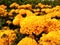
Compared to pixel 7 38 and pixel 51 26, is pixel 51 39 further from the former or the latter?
A: pixel 7 38

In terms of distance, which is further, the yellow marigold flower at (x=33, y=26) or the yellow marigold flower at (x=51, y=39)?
the yellow marigold flower at (x=33, y=26)

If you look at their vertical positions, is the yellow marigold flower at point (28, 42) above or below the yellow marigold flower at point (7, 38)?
above

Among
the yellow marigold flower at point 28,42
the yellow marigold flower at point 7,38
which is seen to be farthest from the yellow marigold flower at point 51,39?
the yellow marigold flower at point 7,38

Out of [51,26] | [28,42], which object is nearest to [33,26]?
[51,26]

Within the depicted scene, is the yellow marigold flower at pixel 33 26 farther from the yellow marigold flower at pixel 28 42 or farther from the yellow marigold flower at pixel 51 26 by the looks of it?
the yellow marigold flower at pixel 28 42

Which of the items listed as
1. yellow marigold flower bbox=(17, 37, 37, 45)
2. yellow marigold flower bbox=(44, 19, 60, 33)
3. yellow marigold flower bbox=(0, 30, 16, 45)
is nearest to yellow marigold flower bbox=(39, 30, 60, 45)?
yellow marigold flower bbox=(17, 37, 37, 45)

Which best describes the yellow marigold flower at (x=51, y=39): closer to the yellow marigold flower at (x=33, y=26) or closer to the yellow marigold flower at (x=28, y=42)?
the yellow marigold flower at (x=28, y=42)

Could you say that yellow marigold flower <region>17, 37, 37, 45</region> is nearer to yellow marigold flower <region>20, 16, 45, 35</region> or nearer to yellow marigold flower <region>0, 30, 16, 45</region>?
yellow marigold flower <region>20, 16, 45, 35</region>

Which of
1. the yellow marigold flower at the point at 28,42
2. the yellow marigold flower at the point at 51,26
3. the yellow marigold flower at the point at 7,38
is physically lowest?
the yellow marigold flower at the point at 7,38

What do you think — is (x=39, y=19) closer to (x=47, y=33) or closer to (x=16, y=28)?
(x=47, y=33)

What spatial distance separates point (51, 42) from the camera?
2812mm

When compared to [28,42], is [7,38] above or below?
below

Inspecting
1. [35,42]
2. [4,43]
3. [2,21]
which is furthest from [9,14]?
[35,42]

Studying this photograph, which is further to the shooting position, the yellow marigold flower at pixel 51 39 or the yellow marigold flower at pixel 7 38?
the yellow marigold flower at pixel 7 38
